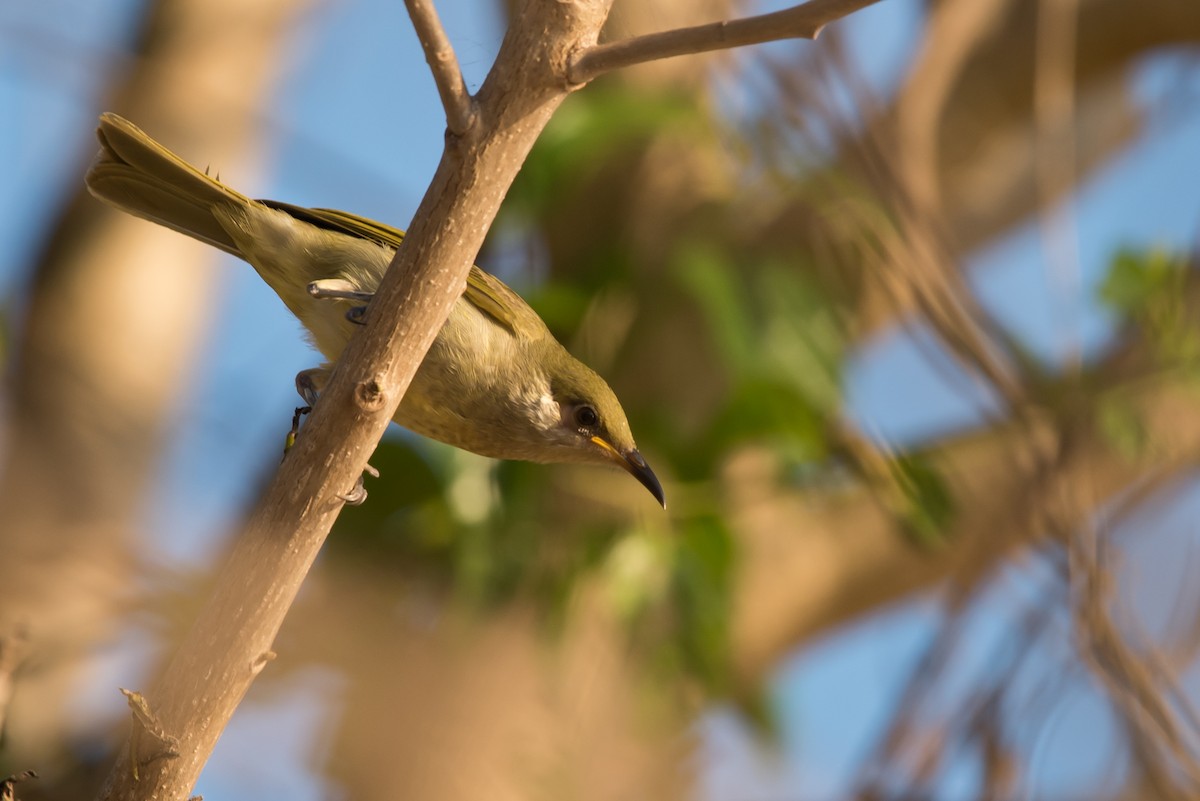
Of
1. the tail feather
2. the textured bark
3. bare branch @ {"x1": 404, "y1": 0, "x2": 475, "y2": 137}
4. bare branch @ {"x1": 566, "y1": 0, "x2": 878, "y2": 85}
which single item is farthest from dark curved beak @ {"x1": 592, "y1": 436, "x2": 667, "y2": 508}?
the textured bark

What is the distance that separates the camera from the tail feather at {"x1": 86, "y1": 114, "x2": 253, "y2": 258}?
3225 millimetres

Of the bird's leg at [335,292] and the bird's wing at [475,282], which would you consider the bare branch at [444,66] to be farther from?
the bird's wing at [475,282]

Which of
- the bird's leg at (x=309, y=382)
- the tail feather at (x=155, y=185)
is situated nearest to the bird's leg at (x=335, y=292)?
→ the bird's leg at (x=309, y=382)

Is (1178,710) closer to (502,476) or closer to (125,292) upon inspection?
(502,476)

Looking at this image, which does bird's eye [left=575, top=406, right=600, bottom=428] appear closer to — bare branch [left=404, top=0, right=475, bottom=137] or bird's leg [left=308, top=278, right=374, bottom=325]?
bird's leg [left=308, top=278, right=374, bottom=325]

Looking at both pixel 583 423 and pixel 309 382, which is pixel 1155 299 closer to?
pixel 583 423

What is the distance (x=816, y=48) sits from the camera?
163 inches

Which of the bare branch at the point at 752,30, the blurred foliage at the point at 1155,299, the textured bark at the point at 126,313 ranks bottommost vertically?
the textured bark at the point at 126,313

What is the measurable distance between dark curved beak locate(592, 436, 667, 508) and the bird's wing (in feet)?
1.29

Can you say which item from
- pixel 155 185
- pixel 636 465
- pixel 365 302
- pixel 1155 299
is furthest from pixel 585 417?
pixel 1155 299

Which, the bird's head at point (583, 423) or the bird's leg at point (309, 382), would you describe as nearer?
the bird's leg at point (309, 382)

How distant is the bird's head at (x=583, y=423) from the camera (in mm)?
3506

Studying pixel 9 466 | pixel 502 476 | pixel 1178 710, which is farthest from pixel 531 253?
pixel 9 466

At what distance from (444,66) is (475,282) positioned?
1.41m
